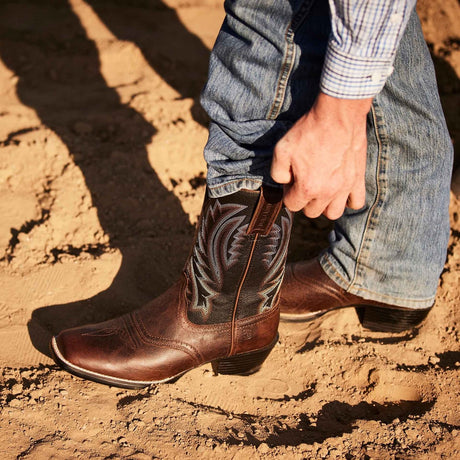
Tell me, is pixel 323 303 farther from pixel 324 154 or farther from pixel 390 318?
pixel 324 154

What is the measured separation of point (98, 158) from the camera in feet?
8.50

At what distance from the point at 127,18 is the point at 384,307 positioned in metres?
2.89

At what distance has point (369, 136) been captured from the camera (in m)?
1.58

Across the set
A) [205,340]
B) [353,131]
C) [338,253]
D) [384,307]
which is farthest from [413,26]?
[205,340]

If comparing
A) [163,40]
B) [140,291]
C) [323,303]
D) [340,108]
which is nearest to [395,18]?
[340,108]

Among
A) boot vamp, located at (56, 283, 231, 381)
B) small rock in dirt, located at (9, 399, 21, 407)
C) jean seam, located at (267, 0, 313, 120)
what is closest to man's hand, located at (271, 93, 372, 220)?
jean seam, located at (267, 0, 313, 120)

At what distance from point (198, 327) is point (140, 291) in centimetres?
46

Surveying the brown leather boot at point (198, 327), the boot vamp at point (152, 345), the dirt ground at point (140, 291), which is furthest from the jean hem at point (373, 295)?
the boot vamp at point (152, 345)

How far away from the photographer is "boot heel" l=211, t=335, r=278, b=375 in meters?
1.73

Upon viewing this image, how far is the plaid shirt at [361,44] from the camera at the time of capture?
3.45ft

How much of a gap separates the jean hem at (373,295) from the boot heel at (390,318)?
3cm

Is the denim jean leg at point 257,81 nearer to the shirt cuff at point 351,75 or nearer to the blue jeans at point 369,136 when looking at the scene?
the blue jeans at point 369,136

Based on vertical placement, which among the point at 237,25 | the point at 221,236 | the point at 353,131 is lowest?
the point at 221,236

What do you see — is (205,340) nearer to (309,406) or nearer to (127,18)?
(309,406)
